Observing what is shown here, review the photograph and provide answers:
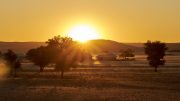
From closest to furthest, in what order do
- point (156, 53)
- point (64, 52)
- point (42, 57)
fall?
1. point (64, 52)
2. point (42, 57)
3. point (156, 53)

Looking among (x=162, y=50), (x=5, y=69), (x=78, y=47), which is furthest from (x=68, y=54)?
(x=162, y=50)

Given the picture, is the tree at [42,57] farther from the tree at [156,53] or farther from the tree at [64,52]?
the tree at [156,53]

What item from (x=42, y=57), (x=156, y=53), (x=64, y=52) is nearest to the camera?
(x=64, y=52)

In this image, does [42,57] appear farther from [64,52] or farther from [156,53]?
[156,53]

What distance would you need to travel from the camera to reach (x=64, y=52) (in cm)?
9694

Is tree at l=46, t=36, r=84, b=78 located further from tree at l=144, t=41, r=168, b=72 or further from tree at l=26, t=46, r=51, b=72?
tree at l=144, t=41, r=168, b=72

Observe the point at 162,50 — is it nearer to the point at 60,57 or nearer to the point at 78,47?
the point at 78,47

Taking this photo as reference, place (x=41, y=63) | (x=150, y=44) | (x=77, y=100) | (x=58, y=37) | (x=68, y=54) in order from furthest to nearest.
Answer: (x=150, y=44) → (x=41, y=63) → (x=58, y=37) → (x=68, y=54) → (x=77, y=100)

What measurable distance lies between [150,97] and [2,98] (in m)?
12.7

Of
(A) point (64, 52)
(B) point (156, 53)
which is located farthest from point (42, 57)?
(B) point (156, 53)

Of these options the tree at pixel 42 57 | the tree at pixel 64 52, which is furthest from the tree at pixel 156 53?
the tree at pixel 42 57

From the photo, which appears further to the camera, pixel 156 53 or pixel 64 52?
pixel 156 53

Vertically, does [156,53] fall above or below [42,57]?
above

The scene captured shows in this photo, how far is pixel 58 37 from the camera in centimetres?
10119
